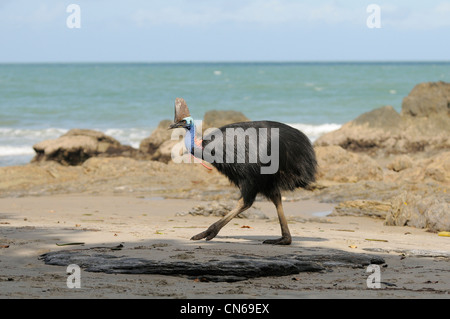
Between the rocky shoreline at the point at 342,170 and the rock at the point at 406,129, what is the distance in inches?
1.1

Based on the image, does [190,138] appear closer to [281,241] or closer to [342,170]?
[281,241]

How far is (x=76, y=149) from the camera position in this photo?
63.8 ft

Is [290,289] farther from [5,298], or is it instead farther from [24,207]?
[24,207]

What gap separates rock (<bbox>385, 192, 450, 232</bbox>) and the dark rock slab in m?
3.72

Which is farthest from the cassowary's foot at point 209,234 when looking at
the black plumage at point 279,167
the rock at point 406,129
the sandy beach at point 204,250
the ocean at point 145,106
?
the ocean at point 145,106

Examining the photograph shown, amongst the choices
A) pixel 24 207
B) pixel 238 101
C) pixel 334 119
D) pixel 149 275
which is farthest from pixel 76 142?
pixel 238 101

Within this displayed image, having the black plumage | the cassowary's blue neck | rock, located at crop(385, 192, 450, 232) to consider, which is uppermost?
the cassowary's blue neck

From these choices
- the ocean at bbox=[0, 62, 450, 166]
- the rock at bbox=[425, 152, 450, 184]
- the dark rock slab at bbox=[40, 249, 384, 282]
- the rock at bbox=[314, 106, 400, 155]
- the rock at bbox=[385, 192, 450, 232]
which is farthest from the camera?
the ocean at bbox=[0, 62, 450, 166]

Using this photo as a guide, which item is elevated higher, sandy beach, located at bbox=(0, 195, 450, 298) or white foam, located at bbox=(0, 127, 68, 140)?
white foam, located at bbox=(0, 127, 68, 140)

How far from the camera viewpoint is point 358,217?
447 inches

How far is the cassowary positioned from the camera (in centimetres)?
752

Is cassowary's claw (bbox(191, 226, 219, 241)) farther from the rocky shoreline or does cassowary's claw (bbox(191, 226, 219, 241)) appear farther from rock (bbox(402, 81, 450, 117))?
rock (bbox(402, 81, 450, 117))

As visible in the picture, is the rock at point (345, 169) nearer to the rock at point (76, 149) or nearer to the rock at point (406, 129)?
the rock at point (406, 129)

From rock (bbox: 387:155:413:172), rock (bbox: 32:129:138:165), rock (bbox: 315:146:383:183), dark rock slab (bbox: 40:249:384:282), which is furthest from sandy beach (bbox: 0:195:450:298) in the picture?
rock (bbox: 32:129:138:165)
